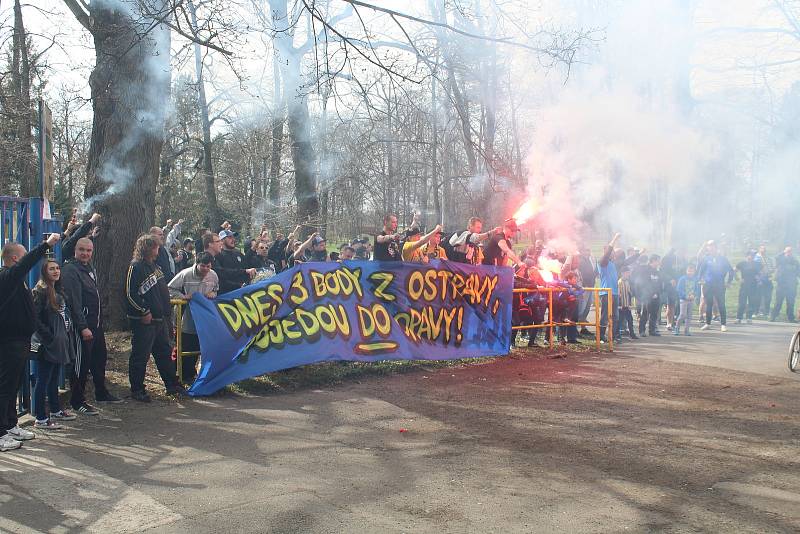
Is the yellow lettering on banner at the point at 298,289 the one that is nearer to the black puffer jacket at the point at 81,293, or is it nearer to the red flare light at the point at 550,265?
the black puffer jacket at the point at 81,293

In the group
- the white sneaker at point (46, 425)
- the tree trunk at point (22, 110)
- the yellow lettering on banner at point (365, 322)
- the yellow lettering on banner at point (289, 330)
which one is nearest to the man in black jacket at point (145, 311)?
the white sneaker at point (46, 425)

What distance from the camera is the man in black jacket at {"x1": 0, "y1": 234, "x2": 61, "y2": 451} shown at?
21.6 ft

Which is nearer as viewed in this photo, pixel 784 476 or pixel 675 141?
pixel 784 476

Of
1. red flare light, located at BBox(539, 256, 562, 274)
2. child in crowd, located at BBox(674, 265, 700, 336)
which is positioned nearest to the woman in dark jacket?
red flare light, located at BBox(539, 256, 562, 274)

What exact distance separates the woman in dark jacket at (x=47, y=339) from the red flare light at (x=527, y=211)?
9424 millimetres

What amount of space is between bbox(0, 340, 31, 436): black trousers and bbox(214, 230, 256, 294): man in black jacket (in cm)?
395

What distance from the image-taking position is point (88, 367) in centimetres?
830

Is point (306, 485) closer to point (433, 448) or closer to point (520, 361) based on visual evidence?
point (433, 448)

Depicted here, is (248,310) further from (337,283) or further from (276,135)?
(276,135)

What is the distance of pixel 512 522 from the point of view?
488cm

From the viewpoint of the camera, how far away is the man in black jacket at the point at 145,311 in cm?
859

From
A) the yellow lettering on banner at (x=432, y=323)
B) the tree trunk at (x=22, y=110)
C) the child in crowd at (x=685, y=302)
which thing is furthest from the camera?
the tree trunk at (x=22, y=110)

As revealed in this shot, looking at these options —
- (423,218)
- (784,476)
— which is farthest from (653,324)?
(423,218)

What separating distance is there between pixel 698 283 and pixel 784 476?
50.7 ft
